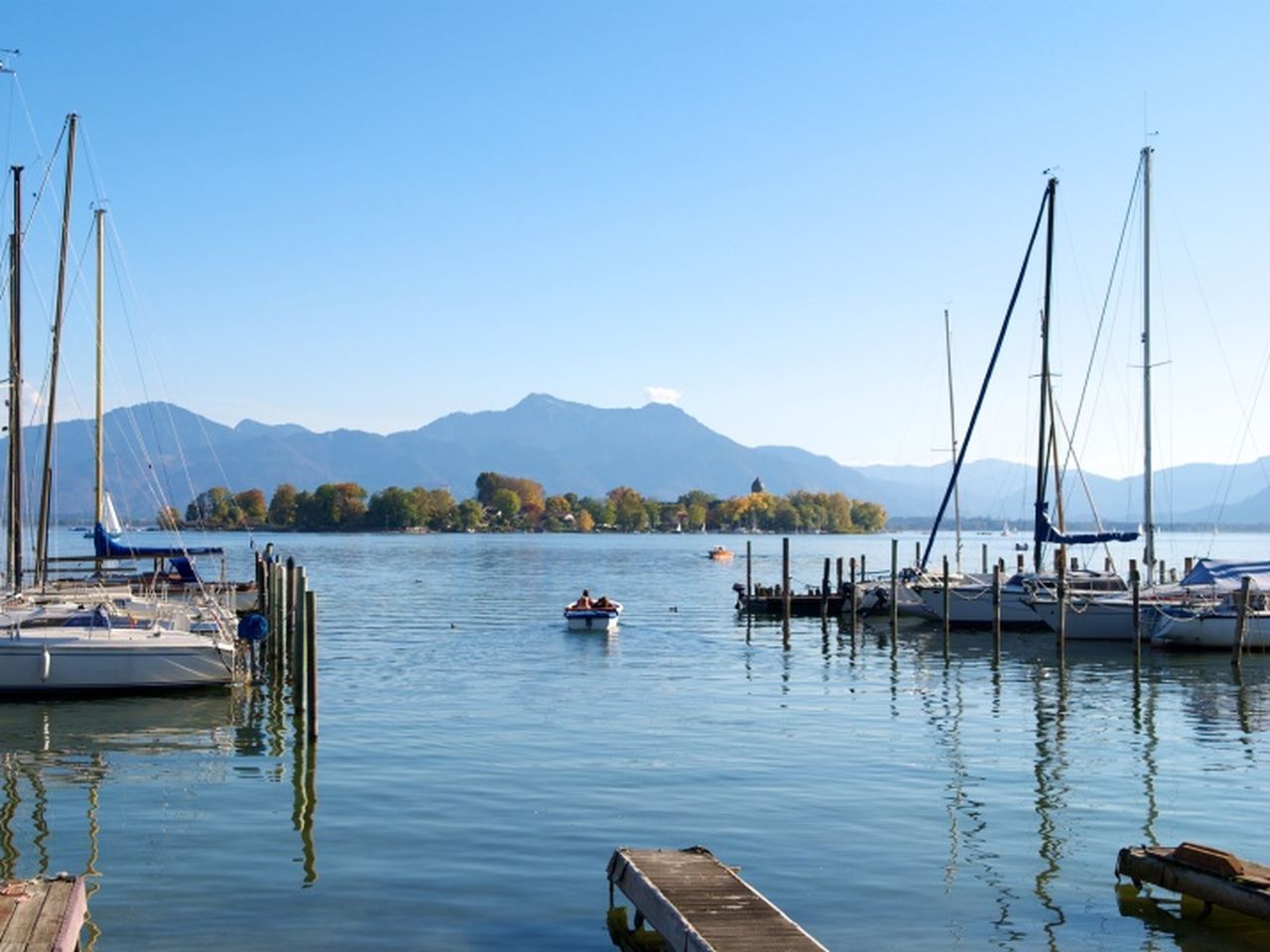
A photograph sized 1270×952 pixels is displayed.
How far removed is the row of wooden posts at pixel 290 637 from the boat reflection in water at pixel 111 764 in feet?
2.77

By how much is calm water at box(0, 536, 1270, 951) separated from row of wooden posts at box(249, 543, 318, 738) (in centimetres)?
135

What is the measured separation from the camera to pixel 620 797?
83.5 ft

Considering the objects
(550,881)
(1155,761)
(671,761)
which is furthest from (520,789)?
(1155,761)

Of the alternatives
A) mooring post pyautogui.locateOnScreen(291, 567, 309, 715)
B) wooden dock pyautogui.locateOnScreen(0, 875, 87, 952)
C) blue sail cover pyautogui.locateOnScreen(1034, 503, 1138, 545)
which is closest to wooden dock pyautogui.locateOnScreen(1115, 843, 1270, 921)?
wooden dock pyautogui.locateOnScreen(0, 875, 87, 952)

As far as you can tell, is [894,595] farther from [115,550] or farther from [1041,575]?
[115,550]

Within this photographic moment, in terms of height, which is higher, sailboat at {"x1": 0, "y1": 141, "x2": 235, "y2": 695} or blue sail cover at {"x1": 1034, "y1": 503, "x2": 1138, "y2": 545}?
blue sail cover at {"x1": 1034, "y1": 503, "x2": 1138, "y2": 545}

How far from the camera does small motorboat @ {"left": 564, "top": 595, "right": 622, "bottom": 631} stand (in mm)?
62188

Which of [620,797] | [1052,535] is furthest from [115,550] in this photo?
[1052,535]

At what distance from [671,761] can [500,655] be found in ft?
80.2

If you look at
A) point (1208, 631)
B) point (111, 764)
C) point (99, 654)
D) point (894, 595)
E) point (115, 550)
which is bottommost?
point (111, 764)

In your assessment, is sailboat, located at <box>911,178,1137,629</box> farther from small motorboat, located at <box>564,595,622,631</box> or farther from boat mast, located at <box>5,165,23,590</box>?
boat mast, located at <box>5,165,23,590</box>

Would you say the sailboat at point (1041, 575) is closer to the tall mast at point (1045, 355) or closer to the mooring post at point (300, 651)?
the tall mast at point (1045, 355)

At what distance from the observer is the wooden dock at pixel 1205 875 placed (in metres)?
17.2

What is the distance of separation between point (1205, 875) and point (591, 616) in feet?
148
